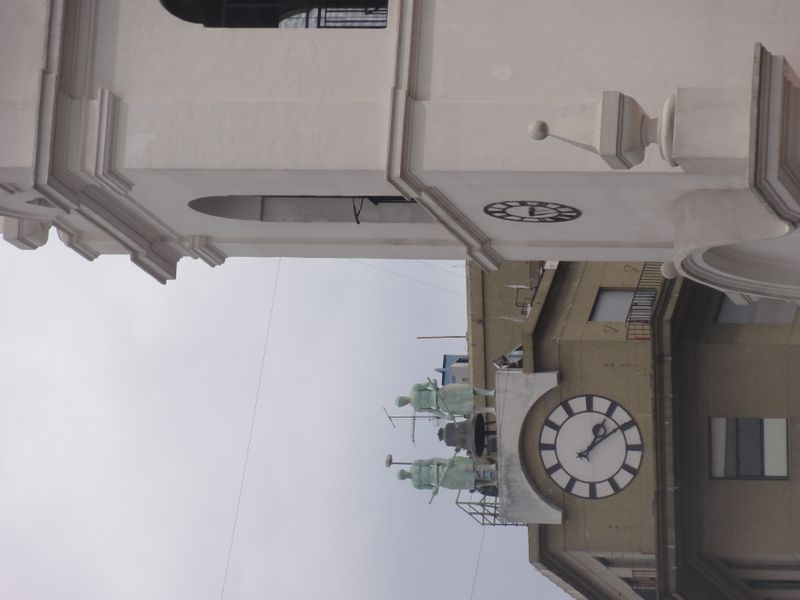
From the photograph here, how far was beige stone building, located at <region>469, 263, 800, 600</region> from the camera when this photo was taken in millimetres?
21016

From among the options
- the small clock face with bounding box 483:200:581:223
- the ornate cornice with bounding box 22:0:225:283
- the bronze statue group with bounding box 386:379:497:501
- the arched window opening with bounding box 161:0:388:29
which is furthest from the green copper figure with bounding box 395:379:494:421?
the ornate cornice with bounding box 22:0:225:283

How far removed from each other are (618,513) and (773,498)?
2.60 m

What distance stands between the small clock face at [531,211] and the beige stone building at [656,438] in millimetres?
5458

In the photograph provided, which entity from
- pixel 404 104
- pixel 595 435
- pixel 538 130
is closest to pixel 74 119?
pixel 404 104

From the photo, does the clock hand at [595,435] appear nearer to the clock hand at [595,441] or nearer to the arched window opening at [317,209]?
the clock hand at [595,441]

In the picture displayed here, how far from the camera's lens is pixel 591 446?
22047 mm

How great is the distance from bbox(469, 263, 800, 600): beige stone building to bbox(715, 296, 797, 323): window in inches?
0.9

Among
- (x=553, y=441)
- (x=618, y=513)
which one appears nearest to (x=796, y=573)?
(x=618, y=513)

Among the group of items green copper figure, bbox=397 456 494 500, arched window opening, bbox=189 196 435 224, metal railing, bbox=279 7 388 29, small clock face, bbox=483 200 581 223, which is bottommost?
green copper figure, bbox=397 456 494 500

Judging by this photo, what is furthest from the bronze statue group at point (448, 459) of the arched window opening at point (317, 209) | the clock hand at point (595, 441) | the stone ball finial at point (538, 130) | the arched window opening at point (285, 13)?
the stone ball finial at point (538, 130)

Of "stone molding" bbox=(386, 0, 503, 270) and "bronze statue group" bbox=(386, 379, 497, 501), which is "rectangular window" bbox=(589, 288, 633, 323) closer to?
"bronze statue group" bbox=(386, 379, 497, 501)

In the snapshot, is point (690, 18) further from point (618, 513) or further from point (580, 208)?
point (618, 513)

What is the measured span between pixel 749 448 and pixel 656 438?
1.68 meters

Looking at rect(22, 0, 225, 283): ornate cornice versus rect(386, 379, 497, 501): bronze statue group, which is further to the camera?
rect(386, 379, 497, 501): bronze statue group
